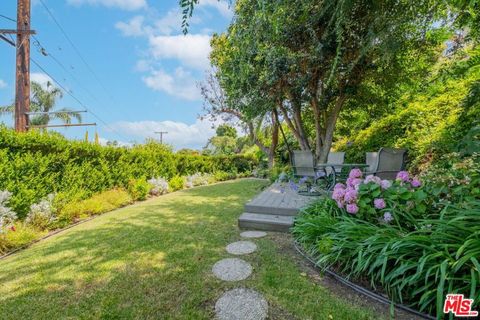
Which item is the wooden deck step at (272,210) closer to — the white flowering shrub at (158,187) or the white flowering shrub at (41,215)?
the white flowering shrub at (41,215)

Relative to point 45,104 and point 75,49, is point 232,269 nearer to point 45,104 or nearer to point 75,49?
point 75,49

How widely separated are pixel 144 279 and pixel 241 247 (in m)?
1.26

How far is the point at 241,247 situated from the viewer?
3.19 meters

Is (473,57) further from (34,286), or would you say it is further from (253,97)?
(34,286)

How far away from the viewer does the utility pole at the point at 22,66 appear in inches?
305

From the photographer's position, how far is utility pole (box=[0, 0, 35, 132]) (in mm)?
7738

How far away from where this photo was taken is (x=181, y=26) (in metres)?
1.83

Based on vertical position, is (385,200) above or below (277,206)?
above

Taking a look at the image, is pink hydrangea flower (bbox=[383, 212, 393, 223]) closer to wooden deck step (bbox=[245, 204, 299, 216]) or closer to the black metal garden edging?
the black metal garden edging

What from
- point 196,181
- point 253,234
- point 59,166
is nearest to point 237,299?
point 253,234

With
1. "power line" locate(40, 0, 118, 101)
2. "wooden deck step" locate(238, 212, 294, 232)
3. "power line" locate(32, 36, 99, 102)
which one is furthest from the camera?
"power line" locate(40, 0, 118, 101)

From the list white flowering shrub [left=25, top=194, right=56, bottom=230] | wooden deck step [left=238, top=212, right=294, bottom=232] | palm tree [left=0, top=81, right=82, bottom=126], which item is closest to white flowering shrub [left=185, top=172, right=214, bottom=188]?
white flowering shrub [left=25, top=194, right=56, bottom=230]

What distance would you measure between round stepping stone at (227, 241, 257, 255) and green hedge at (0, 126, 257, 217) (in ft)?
13.6

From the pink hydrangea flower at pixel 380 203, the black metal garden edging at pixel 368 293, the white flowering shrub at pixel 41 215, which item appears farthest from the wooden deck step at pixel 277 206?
the white flowering shrub at pixel 41 215
